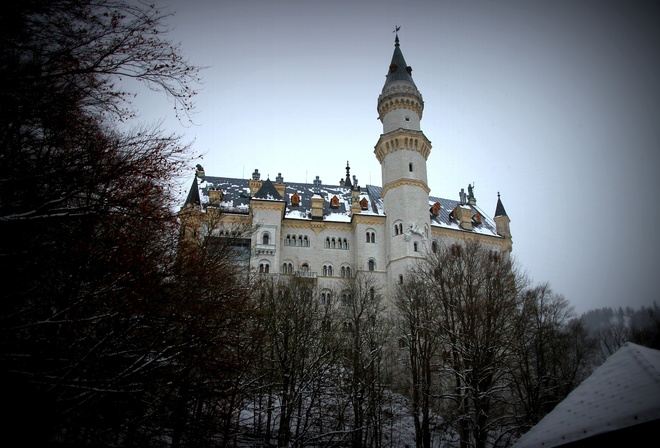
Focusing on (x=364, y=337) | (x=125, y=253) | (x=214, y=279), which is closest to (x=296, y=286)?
(x=364, y=337)

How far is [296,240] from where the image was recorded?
166 feet

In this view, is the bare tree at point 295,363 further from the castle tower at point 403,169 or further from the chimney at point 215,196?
the chimney at point 215,196

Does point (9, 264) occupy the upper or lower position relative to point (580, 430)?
upper

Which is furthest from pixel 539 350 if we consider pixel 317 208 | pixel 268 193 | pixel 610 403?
pixel 268 193

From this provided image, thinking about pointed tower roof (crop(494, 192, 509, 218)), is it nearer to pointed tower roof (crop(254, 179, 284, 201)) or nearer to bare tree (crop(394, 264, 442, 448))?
pointed tower roof (crop(254, 179, 284, 201))

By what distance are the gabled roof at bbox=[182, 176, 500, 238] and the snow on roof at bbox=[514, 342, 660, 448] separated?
41.8m

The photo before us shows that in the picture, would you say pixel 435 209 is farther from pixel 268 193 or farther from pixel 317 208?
pixel 268 193

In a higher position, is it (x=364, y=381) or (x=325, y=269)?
(x=325, y=269)

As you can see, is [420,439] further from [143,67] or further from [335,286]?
[335,286]

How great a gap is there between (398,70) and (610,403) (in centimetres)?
5393

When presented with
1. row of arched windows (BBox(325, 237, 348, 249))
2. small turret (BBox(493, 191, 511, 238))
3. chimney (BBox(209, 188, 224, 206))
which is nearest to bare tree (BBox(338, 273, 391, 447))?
row of arched windows (BBox(325, 237, 348, 249))

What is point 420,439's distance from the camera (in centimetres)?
2386

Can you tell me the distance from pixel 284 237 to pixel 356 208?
28.9ft

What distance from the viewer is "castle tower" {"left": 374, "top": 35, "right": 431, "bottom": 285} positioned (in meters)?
48.3
